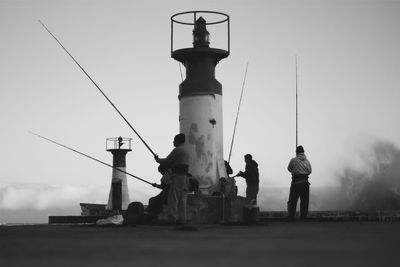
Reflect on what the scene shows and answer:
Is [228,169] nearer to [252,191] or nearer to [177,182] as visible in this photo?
[252,191]

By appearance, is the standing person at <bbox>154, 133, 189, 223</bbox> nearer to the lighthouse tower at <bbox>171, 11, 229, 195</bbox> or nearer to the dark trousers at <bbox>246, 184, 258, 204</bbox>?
the lighthouse tower at <bbox>171, 11, 229, 195</bbox>

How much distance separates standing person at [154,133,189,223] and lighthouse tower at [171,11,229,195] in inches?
122

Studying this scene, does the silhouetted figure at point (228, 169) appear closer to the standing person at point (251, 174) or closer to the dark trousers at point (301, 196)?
the standing person at point (251, 174)

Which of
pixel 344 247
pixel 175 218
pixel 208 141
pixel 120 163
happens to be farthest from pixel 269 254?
pixel 120 163

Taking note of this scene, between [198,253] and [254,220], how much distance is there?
8.98 meters

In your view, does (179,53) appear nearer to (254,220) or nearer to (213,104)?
(213,104)

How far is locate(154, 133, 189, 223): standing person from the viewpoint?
1244cm

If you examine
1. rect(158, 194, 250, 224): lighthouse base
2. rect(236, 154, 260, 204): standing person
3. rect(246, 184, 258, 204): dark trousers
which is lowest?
rect(158, 194, 250, 224): lighthouse base

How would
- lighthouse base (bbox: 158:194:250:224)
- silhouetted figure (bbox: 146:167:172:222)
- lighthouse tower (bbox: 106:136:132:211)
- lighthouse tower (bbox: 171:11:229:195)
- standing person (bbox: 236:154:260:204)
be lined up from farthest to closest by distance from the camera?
lighthouse tower (bbox: 106:136:132:211) < standing person (bbox: 236:154:260:204) < lighthouse tower (bbox: 171:11:229:195) < lighthouse base (bbox: 158:194:250:224) < silhouetted figure (bbox: 146:167:172:222)

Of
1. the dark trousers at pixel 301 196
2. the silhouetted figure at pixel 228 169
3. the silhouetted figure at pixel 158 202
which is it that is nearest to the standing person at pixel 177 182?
the silhouetted figure at pixel 158 202

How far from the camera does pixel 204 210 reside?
48.7 ft

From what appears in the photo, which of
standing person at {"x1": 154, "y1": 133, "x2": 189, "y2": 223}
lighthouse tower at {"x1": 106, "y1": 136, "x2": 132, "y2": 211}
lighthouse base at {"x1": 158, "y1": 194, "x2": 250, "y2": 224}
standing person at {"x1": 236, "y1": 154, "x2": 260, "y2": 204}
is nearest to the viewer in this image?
standing person at {"x1": 154, "y1": 133, "x2": 189, "y2": 223}

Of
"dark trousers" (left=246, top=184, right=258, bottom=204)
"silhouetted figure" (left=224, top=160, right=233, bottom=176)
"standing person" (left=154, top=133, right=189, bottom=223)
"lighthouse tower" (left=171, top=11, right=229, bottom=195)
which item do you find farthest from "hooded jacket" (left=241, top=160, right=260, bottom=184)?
"standing person" (left=154, top=133, right=189, bottom=223)

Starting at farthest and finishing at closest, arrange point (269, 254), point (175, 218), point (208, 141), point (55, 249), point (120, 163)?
point (120, 163) < point (208, 141) < point (175, 218) < point (55, 249) < point (269, 254)
